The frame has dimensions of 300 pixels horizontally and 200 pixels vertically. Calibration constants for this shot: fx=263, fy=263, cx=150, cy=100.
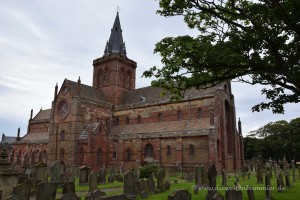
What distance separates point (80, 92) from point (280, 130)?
38159 mm

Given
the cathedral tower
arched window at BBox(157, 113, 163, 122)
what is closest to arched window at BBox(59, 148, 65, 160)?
the cathedral tower

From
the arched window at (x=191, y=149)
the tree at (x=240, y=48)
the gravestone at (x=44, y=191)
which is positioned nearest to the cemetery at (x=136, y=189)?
the gravestone at (x=44, y=191)

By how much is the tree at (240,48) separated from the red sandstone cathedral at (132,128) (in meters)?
14.9

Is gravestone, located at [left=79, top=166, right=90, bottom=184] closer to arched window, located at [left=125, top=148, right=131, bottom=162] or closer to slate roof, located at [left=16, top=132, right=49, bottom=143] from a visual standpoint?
arched window, located at [left=125, top=148, right=131, bottom=162]

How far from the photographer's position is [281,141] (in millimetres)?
49250

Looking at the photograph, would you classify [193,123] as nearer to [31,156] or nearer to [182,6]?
[182,6]

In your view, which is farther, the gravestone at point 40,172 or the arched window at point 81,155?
the arched window at point 81,155

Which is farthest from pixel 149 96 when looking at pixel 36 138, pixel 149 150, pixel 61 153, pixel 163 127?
pixel 36 138

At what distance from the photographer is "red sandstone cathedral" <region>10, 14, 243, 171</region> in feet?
98.6

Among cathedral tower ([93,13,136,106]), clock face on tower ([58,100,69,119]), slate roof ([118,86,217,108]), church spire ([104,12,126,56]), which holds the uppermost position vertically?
church spire ([104,12,126,56])

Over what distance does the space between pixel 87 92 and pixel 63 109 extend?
442 centimetres

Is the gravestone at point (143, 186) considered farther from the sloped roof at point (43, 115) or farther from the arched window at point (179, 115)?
the sloped roof at point (43, 115)

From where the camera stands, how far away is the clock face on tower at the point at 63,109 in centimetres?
3831

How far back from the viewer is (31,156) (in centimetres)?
4319
